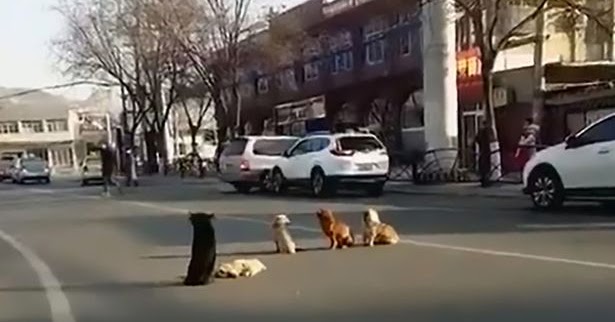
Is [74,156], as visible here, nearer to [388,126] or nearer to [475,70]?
[388,126]

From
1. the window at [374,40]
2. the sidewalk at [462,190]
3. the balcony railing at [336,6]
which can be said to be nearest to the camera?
the sidewalk at [462,190]

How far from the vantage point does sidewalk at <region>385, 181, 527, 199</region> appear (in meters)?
26.5

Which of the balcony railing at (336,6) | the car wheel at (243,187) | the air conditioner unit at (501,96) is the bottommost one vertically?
the car wheel at (243,187)

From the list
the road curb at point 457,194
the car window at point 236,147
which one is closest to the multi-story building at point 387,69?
the road curb at point 457,194

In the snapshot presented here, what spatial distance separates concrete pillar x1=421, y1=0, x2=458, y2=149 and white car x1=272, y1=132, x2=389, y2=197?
625cm

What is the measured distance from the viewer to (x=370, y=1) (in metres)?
46.7

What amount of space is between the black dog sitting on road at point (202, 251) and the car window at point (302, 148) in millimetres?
17942

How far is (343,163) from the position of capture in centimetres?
2870

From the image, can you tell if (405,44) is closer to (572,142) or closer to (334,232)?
(572,142)

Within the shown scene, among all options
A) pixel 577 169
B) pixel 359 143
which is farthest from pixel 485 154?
pixel 577 169

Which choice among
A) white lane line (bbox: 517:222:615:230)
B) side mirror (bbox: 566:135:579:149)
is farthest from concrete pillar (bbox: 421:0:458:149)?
white lane line (bbox: 517:222:615:230)

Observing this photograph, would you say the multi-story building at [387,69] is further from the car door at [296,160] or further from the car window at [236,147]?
the car window at [236,147]

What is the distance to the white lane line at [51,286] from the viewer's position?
10.6 m

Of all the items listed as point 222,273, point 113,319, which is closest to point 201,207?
point 222,273
